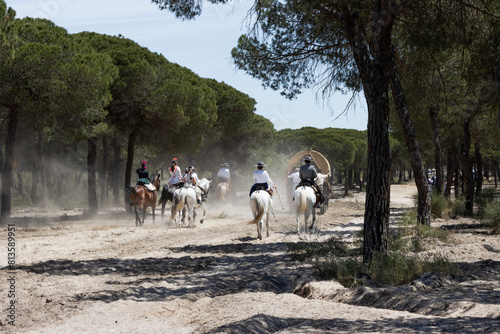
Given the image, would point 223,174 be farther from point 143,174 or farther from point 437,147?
point 437,147

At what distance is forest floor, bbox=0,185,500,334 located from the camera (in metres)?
6.32

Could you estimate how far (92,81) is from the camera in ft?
73.7

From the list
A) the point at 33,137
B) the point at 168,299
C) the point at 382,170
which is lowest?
the point at 168,299

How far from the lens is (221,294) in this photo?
848 centimetres

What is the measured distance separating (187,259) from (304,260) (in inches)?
104

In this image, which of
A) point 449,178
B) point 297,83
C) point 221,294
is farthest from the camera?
point 449,178

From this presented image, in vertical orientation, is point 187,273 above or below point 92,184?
below

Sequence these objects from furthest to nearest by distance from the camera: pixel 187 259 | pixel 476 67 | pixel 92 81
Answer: pixel 92 81 < pixel 476 67 < pixel 187 259

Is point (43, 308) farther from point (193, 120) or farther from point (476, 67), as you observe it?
point (193, 120)

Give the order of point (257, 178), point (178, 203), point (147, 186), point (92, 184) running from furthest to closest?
point (92, 184)
point (147, 186)
point (178, 203)
point (257, 178)

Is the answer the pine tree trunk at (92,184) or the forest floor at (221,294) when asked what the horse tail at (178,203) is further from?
the pine tree trunk at (92,184)

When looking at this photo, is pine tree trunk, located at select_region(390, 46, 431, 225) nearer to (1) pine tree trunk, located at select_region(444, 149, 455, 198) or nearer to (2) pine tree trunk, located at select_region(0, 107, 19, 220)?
(2) pine tree trunk, located at select_region(0, 107, 19, 220)

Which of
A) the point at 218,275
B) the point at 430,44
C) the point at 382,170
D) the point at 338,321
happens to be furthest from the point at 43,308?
the point at 430,44

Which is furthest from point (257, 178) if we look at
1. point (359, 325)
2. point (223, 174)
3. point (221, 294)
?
point (223, 174)
